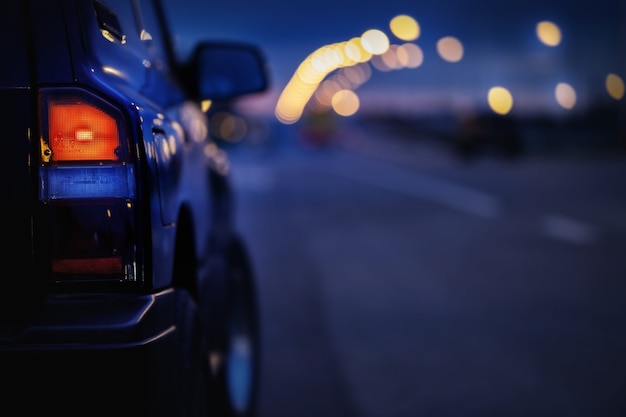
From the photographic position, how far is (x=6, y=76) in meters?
2.29

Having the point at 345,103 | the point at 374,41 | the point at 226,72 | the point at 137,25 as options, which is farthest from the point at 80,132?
the point at 345,103

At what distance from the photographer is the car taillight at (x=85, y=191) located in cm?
229

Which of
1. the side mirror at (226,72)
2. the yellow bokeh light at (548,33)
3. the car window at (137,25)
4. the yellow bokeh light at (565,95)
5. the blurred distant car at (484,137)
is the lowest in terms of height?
the blurred distant car at (484,137)

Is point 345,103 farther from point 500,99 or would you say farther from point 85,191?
point 85,191

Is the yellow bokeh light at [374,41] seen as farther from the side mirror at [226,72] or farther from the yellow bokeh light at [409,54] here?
the side mirror at [226,72]

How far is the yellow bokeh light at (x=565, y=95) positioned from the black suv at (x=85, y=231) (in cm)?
4814

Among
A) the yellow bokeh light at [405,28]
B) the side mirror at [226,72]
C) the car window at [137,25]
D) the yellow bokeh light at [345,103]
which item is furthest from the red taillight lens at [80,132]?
the yellow bokeh light at [345,103]

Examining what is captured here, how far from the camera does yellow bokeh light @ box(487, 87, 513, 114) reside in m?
49.3

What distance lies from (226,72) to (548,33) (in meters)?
41.2

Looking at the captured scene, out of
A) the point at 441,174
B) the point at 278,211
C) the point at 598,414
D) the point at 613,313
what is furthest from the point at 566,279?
the point at 441,174

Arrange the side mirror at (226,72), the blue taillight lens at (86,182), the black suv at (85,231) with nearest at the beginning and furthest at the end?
1. the black suv at (85,231)
2. the blue taillight lens at (86,182)
3. the side mirror at (226,72)

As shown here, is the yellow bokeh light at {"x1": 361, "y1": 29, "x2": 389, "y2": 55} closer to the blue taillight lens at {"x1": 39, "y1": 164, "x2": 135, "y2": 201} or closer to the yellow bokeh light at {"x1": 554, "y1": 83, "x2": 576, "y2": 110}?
the yellow bokeh light at {"x1": 554, "y1": 83, "x2": 576, "y2": 110}

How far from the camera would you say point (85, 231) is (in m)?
2.30

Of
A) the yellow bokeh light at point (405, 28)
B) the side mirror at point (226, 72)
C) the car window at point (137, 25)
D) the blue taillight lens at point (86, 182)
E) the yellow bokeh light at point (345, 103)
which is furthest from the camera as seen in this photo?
the yellow bokeh light at point (345, 103)
